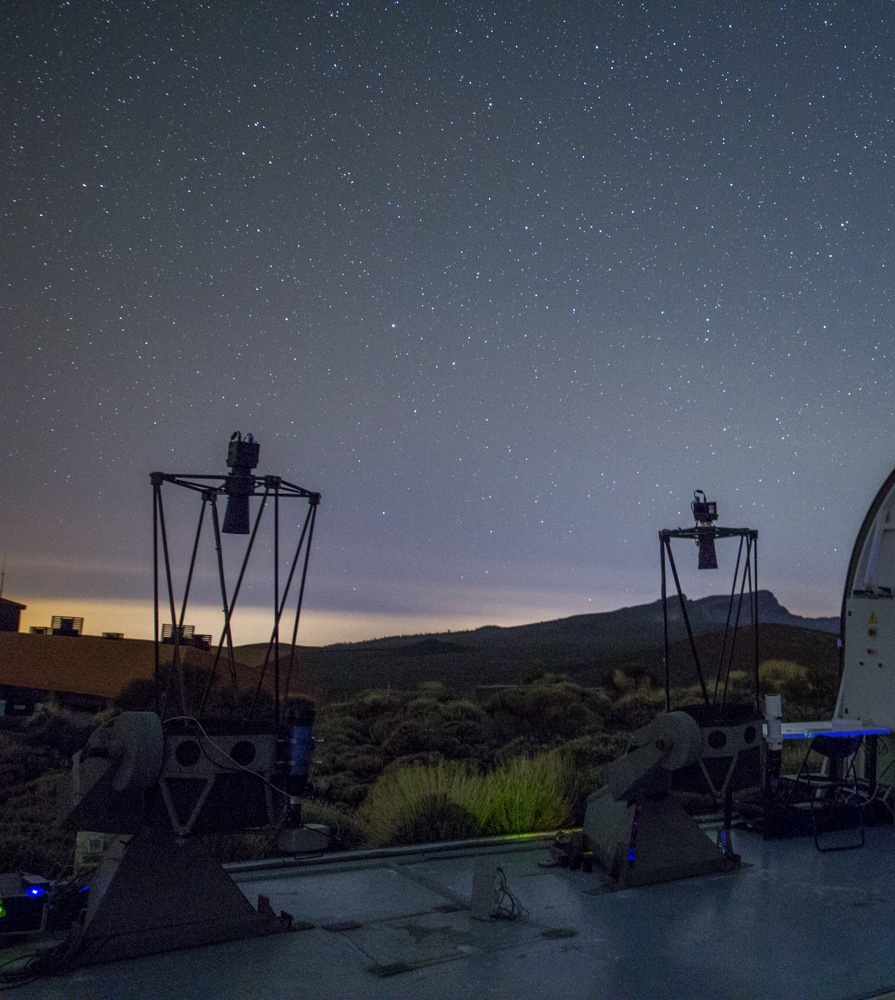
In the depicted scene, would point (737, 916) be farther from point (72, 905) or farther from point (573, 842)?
point (72, 905)

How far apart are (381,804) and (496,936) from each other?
3.96 m

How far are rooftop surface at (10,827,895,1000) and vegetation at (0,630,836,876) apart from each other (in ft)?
2.52

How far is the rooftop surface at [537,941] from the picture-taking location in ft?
13.0

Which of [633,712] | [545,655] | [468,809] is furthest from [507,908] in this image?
[545,655]

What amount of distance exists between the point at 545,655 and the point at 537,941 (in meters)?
58.7

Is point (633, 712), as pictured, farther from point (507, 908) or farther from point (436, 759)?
point (507, 908)

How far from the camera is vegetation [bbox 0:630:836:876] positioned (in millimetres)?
7438

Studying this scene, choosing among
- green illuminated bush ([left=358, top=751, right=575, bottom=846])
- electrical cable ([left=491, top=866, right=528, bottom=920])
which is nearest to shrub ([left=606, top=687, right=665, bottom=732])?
green illuminated bush ([left=358, top=751, right=575, bottom=846])

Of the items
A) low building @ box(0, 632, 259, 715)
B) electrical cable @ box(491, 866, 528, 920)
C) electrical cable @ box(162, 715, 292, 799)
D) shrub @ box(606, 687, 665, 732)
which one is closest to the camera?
electrical cable @ box(162, 715, 292, 799)

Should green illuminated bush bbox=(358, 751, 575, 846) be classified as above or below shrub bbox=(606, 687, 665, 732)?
above

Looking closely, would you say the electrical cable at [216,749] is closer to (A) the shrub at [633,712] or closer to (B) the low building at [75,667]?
(A) the shrub at [633,712]

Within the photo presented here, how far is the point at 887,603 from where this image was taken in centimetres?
822

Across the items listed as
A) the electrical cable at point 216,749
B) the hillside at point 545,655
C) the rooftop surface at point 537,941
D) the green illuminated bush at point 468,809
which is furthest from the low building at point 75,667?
the electrical cable at point 216,749

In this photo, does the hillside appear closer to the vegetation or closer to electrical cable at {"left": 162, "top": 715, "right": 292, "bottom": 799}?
the vegetation
